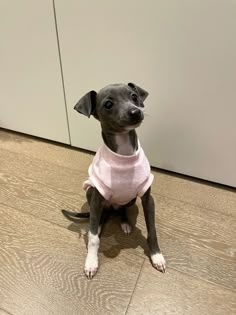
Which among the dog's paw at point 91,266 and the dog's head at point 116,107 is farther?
the dog's paw at point 91,266

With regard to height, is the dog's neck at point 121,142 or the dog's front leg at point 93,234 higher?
the dog's neck at point 121,142

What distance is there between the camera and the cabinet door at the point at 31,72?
1.24 m

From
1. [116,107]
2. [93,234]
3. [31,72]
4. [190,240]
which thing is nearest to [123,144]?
[116,107]

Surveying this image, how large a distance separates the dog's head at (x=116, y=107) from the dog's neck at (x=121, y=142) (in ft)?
0.11

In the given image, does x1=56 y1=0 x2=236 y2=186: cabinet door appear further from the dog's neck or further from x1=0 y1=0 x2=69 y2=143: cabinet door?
the dog's neck

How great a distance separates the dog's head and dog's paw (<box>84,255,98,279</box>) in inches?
16.1

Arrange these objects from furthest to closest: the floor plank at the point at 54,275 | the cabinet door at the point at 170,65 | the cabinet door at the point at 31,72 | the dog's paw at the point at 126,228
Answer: the cabinet door at the point at 31,72
the dog's paw at the point at 126,228
the cabinet door at the point at 170,65
the floor plank at the point at 54,275

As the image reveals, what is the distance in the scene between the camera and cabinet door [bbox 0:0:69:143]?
124cm

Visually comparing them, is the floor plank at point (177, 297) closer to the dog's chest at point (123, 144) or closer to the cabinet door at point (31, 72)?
the dog's chest at point (123, 144)

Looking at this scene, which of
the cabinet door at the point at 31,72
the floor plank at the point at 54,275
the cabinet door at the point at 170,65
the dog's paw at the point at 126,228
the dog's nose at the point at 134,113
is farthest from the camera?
the cabinet door at the point at 31,72

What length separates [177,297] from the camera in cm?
94

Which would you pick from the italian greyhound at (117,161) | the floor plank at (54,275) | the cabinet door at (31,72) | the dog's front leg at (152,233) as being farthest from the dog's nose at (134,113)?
the cabinet door at (31,72)

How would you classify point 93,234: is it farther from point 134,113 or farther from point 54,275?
point 134,113

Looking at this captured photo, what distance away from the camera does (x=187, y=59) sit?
1.09 meters
